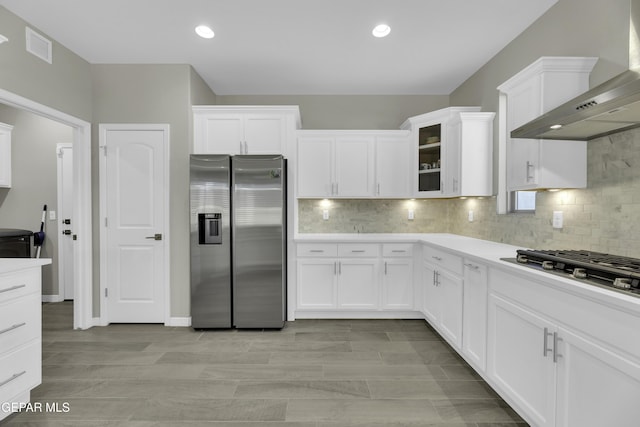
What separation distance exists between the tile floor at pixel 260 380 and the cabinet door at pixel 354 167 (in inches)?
63.8

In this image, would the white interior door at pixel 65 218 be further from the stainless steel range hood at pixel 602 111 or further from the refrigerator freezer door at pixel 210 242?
the stainless steel range hood at pixel 602 111

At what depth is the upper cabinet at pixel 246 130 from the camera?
3.56 m

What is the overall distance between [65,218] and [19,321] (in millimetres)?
2891

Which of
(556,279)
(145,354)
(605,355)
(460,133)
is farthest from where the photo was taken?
(460,133)

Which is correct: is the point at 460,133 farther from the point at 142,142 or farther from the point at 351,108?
the point at 142,142

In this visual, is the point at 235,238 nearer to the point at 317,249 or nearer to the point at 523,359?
the point at 317,249

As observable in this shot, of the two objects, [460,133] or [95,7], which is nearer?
[95,7]

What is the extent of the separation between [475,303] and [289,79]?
122 inches

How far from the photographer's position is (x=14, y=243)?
146 inches

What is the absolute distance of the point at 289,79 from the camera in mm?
3730

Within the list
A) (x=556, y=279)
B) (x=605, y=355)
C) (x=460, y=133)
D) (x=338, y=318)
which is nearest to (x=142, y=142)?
(x=338, y=318)

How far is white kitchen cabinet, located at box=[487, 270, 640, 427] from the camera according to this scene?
1188mm

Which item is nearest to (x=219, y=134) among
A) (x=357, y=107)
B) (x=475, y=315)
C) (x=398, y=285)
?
(x=357, y=107)

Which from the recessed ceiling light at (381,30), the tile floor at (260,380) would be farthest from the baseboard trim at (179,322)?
the recessed ceiling light at (381,30)
